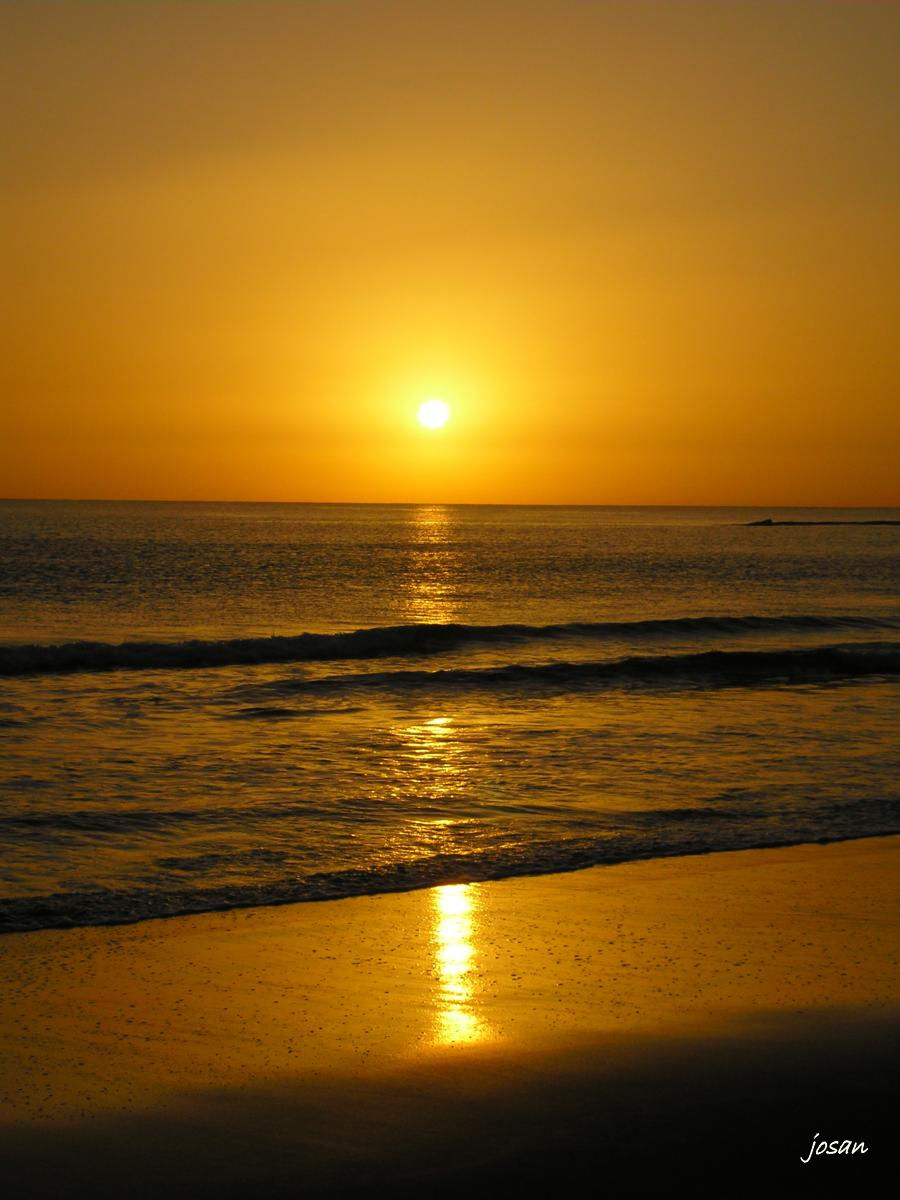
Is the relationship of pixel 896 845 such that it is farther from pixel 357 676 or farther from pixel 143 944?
pixel 357 676

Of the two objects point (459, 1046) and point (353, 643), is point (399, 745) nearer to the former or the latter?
point (459, 1046)

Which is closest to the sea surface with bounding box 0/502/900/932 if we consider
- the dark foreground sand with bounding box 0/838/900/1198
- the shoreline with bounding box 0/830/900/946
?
the shoreline with bounding box 0/830/900/946

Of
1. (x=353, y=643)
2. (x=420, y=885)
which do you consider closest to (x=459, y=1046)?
(x=420, y=885)

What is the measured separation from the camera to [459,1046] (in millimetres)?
6477

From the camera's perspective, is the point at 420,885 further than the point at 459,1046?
Yes

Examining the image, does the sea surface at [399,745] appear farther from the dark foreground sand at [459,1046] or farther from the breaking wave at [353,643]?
the dark foreground sand at [459,1046]

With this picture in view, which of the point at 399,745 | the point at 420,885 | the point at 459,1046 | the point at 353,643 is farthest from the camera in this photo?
the point at 353,643

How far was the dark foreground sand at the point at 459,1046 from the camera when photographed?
518cm

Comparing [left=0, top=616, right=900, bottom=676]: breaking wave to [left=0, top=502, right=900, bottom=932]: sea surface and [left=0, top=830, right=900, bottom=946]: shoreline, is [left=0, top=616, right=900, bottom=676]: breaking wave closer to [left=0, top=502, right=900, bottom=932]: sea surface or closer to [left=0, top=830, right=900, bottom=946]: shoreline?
[left=0, top=502, right=900, bottom=932]: sea surface

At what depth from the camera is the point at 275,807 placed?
12.8m

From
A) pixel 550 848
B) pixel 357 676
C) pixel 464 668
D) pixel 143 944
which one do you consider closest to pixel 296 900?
pixel 143 944

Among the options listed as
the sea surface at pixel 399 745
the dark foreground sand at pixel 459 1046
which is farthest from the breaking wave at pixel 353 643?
the dark foreground sand at pixel 459 1046

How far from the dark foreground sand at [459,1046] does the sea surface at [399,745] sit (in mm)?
1332

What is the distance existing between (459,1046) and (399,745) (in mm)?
10619
